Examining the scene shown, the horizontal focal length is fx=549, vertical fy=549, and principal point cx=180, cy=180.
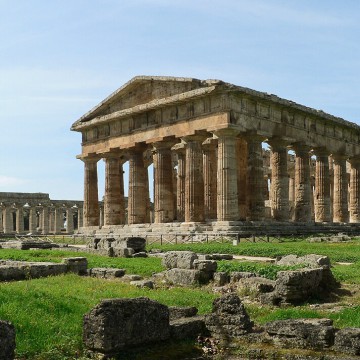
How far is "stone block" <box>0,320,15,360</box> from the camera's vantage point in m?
7.50

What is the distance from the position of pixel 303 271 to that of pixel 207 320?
4.47 m

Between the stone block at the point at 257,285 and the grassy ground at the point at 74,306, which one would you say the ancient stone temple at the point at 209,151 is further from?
the stone block at the point at 257,285

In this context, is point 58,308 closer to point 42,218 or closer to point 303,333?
point 303,333

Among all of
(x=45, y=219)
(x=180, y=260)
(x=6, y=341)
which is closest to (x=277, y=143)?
(x=180, y=260)

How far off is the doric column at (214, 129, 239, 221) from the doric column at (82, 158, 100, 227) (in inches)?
653

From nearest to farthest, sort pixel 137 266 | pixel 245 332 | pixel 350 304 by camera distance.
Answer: pixel 245 332
pixel 350 304
pixel 137 266

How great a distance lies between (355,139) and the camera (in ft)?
168

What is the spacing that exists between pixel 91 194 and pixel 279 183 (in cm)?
1769

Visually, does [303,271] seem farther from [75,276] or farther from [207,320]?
[75,276]

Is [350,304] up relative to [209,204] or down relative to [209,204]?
down

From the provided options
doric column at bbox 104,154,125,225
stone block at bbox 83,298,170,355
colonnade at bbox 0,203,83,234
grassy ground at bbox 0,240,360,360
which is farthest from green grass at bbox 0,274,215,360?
colonnade at bbox 0,203,83,234

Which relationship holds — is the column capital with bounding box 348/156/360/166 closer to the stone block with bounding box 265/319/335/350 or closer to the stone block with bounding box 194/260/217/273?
the stone block with bounding box 194/260/217/273

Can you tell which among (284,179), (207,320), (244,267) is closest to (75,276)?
(244,267)

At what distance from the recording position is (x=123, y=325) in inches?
355
